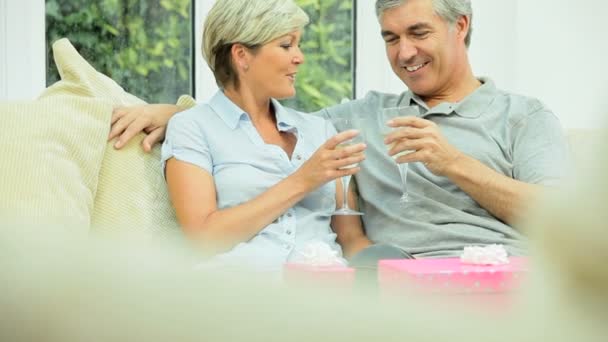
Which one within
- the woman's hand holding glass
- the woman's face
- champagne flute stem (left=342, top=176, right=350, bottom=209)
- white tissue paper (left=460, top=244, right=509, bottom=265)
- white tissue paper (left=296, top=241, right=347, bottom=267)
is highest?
the woman's face

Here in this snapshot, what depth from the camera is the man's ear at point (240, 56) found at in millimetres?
2312

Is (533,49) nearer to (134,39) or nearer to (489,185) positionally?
(134,39)

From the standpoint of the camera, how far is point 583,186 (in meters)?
0.17

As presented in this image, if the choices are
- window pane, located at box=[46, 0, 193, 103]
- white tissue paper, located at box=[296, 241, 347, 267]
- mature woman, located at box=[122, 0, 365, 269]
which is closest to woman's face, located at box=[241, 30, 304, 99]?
mature woman, located at box=[122, 0, 365, 269]

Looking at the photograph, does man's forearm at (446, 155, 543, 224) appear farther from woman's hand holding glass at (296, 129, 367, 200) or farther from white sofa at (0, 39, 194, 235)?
white sofa at (0, 39, 194, 235)

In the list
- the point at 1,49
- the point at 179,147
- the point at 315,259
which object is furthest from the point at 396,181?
the point at 1,49

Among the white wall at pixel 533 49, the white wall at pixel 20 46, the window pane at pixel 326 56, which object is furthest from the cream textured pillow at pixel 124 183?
the white wall at pixel 533 49

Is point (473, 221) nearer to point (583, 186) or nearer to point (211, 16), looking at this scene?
point (211, 16)

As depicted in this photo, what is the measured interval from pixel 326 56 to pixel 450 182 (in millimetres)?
2200

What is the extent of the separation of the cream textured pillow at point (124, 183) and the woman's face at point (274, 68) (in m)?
0.31

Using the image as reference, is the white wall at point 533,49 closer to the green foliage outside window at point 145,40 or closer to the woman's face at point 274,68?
the green foliage outside window at point 145,40

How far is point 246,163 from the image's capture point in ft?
7.18

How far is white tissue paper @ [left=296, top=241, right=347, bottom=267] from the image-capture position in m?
1.56

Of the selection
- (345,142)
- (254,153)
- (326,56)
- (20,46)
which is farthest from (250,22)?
(326,56)
